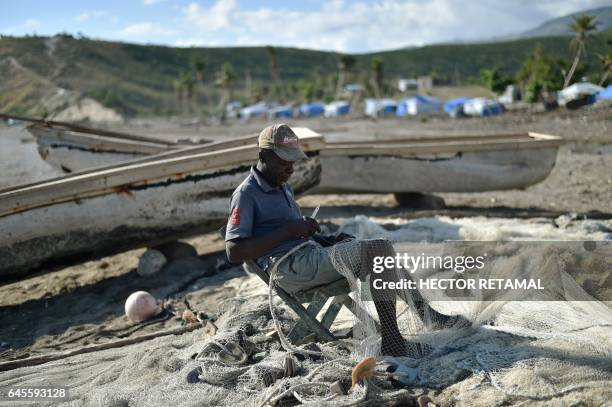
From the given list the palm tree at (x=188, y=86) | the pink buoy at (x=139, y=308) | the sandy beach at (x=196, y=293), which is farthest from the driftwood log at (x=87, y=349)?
the palm tree at (x=188, y=86)

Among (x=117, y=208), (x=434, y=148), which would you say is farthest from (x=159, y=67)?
(x=117, y=208)

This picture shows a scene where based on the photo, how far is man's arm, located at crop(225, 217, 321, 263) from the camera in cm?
343

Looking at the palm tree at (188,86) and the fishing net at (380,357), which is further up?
the palm tree at (188,86)

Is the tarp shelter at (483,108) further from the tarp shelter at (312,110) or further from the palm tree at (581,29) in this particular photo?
the tarp shelter at (312,110)

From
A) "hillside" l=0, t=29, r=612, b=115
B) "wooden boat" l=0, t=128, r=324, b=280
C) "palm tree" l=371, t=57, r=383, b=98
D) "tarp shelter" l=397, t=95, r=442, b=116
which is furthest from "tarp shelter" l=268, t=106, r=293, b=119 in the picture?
"wooden boat" l=0, t=128, r=324, b=280

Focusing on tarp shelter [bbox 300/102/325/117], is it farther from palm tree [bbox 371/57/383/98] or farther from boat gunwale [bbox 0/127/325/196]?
boat gunwale [bbox 0/127/325/196]

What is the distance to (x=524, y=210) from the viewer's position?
8.26 metres

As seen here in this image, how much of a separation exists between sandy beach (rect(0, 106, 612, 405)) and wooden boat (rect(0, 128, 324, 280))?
0.39 meters

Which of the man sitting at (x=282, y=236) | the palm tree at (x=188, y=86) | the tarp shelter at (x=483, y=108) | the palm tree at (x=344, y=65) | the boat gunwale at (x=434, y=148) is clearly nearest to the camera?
the man sitting at (x=282, y=236)

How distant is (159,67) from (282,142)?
8871 centimetres

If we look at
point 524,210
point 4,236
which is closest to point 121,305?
point 4,236

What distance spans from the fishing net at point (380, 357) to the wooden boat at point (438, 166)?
405 centimetres

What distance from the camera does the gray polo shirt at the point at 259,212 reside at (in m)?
3.48

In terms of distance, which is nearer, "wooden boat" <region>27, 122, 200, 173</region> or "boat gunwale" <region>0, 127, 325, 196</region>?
"boat gunwale" <region>0, 127, 325, 196</region>
